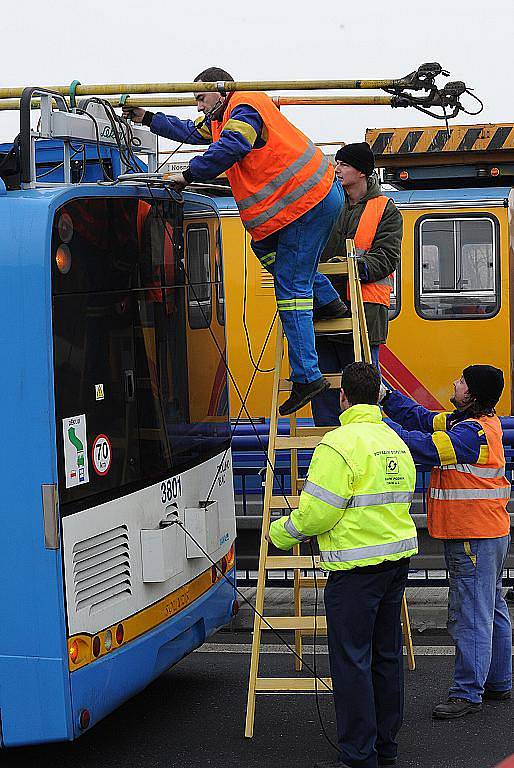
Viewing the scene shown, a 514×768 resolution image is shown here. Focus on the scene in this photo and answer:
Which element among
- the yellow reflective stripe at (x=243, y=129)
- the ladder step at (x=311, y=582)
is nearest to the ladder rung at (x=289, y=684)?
the ladder step at (x=311, y=582)

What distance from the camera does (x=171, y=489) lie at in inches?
227

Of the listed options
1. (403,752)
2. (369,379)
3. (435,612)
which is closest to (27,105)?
(369,379)

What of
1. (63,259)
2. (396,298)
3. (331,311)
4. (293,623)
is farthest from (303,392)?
(396,298)

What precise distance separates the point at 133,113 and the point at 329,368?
1.79 meters

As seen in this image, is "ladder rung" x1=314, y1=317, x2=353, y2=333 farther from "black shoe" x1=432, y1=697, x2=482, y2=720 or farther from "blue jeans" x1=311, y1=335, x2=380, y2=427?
"black shoe" x1=432, y1=697, x2=482, y2=720

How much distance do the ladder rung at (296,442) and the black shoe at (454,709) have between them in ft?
5.08

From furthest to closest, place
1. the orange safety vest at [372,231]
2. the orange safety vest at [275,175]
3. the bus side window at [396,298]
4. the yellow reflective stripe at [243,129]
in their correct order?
1. the bus side window at [396,298]
2. the orange safety vest at [372,231]
3. the orange safety vest at [275,175]
4. the yellow reflective stripe at [243,129]

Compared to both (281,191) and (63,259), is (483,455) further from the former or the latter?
(63,259)

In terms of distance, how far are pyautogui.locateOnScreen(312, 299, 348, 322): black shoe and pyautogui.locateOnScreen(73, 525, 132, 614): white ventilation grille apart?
5.58 feet

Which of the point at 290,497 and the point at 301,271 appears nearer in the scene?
the point at 301,271

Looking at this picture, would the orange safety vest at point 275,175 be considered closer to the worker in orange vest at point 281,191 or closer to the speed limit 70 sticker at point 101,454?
the worker in orange vest at point 281,191

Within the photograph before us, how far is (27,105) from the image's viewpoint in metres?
5.20

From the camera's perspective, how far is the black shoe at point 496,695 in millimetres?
6469

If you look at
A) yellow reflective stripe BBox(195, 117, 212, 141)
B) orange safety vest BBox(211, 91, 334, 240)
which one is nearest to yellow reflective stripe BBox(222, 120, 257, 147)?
orange safety vest BBox(211, 91, 334, 240)
